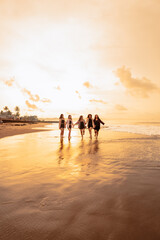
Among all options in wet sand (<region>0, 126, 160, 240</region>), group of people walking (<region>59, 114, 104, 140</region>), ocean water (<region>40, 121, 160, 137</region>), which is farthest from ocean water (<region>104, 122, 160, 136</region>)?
wet sand (<region>0, 126, 160, 240</region>)

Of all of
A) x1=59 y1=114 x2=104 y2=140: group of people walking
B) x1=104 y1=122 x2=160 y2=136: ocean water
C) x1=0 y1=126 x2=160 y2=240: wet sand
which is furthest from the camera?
x1=104 y1=122 x2=160 y2=136: ocean water

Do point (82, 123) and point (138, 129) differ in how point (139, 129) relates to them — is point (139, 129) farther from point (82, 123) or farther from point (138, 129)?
point (82, 123)

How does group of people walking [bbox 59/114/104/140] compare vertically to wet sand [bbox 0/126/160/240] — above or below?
above

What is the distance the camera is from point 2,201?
313cm

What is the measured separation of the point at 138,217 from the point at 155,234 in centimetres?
40

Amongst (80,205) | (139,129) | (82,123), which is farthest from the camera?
(139,129)

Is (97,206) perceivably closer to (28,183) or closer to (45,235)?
(45,235)

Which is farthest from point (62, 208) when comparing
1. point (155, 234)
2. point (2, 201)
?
point (155, 234)

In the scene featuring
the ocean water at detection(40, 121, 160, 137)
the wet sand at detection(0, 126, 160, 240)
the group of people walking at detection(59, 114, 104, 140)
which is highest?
the group of people walking at detection(59, 114, 104, 140)

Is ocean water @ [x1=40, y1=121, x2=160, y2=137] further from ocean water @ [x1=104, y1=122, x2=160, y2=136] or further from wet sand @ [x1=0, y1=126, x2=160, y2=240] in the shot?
wet sand @ [x1=0, y1=126, x2=160, y2=240]

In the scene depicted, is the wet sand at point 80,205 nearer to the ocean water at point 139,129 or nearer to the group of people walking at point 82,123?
the group of people walking at point 82,123

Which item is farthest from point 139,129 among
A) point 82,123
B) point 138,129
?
point 82,123

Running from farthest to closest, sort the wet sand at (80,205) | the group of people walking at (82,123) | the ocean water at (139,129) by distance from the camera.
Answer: the ocean water at (139,129) → the group of people walking at (82,123) → the wet sand at (80,205)

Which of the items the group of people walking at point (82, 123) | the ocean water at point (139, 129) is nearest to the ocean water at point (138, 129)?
the ocean water at point (139, 129)
